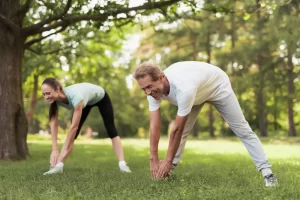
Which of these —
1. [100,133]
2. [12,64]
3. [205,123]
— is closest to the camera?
[12,64]

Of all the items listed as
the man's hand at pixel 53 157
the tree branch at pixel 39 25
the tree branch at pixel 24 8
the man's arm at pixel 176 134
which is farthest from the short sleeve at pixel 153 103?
the tree branch at pixel 24 8

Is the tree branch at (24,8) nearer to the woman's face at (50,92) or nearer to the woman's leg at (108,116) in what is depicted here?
the woman's leg at (108,116)

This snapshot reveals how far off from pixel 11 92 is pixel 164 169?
6.04 metres

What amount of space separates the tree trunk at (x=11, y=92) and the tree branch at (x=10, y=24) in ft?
0.31

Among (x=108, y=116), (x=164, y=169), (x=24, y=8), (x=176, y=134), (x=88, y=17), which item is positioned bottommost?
(x=164, y=169)

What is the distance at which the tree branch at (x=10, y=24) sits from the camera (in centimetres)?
1022

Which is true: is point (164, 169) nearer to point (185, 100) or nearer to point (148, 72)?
point (185, 100)

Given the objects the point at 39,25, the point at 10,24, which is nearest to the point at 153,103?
the point at 10,24

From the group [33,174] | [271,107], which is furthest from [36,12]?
[271,107]

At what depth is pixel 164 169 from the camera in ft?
18.8

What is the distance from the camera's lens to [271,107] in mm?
33781

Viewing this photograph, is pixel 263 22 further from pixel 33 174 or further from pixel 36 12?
pixel 33 174

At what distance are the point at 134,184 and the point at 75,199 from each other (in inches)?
47.2

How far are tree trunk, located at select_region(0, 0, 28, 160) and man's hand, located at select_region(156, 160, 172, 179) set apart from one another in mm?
5508
